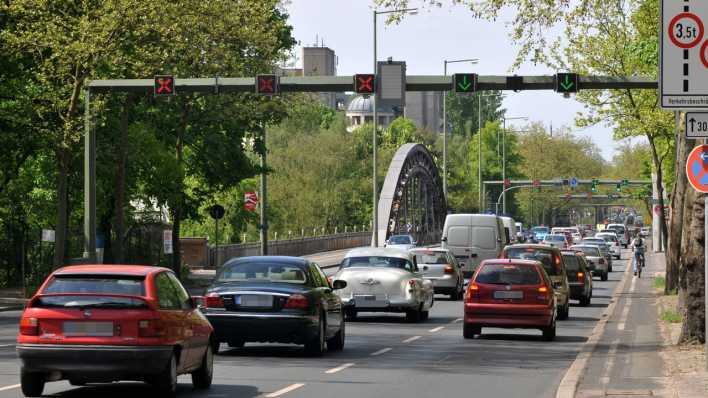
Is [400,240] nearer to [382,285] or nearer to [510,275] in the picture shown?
[382,285]

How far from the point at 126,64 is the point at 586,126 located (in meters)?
18.9

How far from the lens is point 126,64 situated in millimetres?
39438

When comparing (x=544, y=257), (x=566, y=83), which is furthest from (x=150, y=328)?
(x=566, y=83)

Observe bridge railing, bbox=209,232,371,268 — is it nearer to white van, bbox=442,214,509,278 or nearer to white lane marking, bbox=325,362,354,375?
white van, bbox=442,214,509,278

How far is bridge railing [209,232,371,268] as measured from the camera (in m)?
68.7

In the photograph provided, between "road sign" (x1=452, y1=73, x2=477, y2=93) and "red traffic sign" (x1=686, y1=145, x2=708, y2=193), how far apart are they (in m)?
17.8

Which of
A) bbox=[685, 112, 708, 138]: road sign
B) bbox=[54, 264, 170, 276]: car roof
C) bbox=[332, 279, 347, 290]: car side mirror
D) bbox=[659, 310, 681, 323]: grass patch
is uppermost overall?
bbox=[685, 112, 708, 138]: road sign

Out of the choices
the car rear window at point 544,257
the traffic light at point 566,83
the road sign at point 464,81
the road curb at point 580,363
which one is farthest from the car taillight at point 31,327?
the traffic light at point 566,83

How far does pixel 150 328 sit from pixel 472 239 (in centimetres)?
3678

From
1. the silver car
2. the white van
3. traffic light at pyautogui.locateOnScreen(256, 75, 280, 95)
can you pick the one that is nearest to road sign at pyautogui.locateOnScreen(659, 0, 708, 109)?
the silver car

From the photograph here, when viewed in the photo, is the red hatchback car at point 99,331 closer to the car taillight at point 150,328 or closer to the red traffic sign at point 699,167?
the car taillight at point 150,328

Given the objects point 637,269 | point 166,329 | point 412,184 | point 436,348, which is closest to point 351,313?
point 436,348

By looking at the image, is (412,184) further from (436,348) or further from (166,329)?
(166,329)

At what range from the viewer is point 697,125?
16266 millimetres
